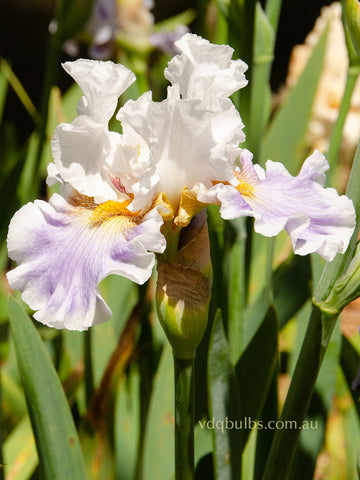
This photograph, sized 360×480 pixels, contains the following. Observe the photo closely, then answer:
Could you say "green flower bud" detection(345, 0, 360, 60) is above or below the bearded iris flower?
above

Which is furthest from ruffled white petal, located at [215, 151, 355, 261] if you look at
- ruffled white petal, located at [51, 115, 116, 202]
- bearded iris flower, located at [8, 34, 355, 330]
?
ruffled white petal, located at [51, 115, 116, 202]

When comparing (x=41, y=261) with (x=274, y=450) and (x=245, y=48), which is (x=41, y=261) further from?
(x=245, y=48)

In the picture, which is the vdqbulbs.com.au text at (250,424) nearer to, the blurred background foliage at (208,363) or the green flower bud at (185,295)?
the blurred background foliage at (208,363)

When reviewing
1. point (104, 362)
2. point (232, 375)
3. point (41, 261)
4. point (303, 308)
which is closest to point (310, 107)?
point (303, 308)

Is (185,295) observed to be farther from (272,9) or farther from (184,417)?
(272,9)

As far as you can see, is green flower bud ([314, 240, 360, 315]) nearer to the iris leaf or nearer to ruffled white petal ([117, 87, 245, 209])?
ruffled white petal ([117, 87, 245, 209])
